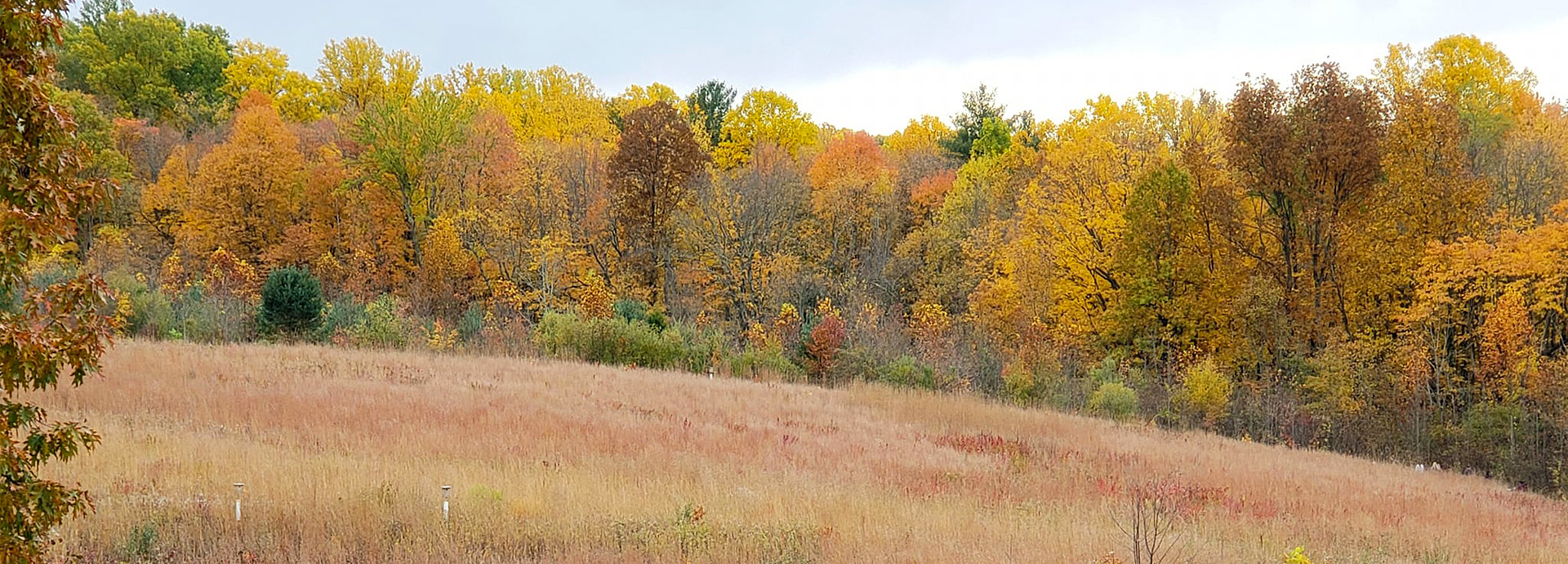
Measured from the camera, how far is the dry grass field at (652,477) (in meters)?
7.20

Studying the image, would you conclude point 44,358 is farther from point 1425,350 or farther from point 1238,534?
point 1425,350

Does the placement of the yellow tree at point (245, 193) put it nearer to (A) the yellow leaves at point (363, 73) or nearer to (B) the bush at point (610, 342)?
(A) the yellow leaves at point (363, 73)

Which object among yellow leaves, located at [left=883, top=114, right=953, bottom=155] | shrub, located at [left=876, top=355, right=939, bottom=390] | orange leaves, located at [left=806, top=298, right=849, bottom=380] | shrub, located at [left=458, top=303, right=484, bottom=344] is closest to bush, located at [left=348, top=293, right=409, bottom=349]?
shrub, located at [left=458, top=303, right=484, bottom=344]

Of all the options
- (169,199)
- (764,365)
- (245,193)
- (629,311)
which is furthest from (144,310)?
(169,199)

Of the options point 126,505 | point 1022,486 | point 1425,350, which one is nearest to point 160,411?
point 126,505

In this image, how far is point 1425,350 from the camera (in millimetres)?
26219

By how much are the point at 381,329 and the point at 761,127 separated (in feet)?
118

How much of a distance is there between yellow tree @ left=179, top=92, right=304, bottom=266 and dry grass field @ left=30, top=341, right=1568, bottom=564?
24446 millimetres

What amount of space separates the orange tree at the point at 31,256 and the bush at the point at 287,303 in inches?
759

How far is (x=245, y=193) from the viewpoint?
3953cm

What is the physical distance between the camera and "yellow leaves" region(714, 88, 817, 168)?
177 ft

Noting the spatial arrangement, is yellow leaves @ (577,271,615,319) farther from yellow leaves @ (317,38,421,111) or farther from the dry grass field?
yellow leaves @ (317,38,421,111)

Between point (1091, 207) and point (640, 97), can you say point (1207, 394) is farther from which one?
point (640, 97)

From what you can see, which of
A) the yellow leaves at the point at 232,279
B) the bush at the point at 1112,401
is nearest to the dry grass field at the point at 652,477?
the bush at the point at 1112,401
